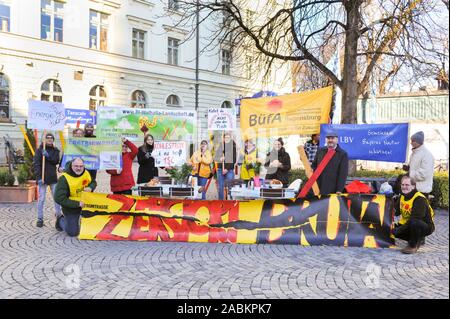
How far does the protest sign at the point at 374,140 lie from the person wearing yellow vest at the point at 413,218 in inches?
69.3

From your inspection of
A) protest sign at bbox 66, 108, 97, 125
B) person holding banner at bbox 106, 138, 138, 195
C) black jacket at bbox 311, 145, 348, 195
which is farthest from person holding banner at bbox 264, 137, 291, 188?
protest sign at bbox 66, 108, 97, 125

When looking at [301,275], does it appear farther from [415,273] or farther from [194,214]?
[194,214]

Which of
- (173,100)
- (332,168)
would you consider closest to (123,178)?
(332,168)

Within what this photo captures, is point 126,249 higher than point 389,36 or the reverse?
the reverse

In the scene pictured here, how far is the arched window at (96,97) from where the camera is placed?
78.3 ft

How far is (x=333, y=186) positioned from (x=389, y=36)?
6.65m

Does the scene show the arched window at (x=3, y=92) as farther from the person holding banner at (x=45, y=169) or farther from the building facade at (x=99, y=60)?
the person holding banner at (x=45, y=169)

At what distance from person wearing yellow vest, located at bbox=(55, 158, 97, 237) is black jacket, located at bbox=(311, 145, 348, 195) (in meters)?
4.20

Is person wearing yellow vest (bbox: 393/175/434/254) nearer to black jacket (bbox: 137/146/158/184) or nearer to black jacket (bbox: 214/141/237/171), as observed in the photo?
black jacket (bbox: 214/141/237/171)

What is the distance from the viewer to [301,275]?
514 cm

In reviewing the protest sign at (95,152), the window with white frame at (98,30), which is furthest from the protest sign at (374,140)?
the window with white frame at (98,30)

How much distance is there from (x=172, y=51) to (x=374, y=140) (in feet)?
76.1

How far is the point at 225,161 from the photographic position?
10.1 m
